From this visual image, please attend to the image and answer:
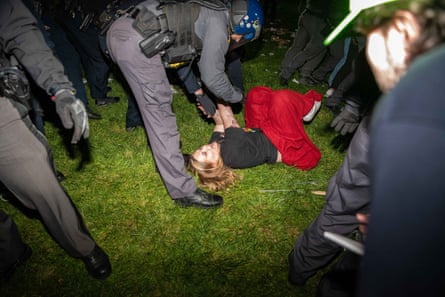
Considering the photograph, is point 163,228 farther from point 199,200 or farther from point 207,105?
point 207,105

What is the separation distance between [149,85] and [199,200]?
4.34ft

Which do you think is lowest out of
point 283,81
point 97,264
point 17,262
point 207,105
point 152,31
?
point 17,262

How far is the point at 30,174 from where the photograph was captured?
1.82m

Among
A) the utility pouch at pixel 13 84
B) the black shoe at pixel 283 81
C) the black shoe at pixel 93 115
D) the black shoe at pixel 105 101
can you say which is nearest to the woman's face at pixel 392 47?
the utility pouch at pixel 13 84

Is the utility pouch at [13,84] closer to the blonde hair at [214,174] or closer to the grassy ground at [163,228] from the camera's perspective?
the grassy ground at [163,228]

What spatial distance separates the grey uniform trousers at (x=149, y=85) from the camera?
248 cm

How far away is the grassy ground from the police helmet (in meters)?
1.72

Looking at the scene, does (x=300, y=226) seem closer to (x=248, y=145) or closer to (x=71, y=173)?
(x=248, y=145)

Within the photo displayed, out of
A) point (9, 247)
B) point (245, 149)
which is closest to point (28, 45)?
point (9, 247)

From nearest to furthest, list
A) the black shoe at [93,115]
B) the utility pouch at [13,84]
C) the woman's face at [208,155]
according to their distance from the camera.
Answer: the utility pouch at [13,84] → the woman's face at [208,155] → the black shoe at [93,115]

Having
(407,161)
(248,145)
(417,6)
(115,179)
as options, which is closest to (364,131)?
(417,6)

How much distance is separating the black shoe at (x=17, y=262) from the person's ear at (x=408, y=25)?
3071 mm

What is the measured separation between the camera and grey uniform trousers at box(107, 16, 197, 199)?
2.48 meters

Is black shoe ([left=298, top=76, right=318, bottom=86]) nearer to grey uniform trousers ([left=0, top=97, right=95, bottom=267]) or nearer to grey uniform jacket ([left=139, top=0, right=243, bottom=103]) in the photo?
grey uniform jacket ([left=139, top=0, right=243, bottom=103])
